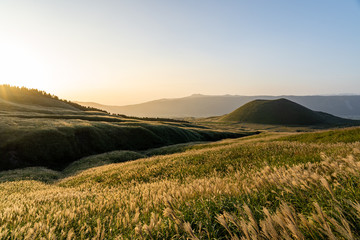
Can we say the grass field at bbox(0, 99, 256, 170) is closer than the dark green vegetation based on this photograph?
Yes

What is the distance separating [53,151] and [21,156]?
4351 mm

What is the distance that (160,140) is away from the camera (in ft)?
180

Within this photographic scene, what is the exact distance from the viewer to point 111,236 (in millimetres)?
2990

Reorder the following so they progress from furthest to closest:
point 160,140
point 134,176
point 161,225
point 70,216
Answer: point 160,140 < point 134,176 < point 70,216 < point 161,225

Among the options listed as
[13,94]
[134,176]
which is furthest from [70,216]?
[13,94]

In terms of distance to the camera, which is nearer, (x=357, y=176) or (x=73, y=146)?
(x=357, y=176)

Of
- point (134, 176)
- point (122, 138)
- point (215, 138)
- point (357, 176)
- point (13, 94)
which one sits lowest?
point (215, 138)

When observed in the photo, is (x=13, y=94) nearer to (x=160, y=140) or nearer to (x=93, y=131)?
(x=93, y=131)

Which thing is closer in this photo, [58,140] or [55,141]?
[55,141]

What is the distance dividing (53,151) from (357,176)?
125 feet

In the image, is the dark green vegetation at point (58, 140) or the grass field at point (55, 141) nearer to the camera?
the grass field at point (55, 141)

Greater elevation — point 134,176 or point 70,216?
point 70,216

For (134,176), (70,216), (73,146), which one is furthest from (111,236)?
(73,146)

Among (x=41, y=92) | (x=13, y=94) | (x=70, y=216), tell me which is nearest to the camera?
(x=70, y=216)
